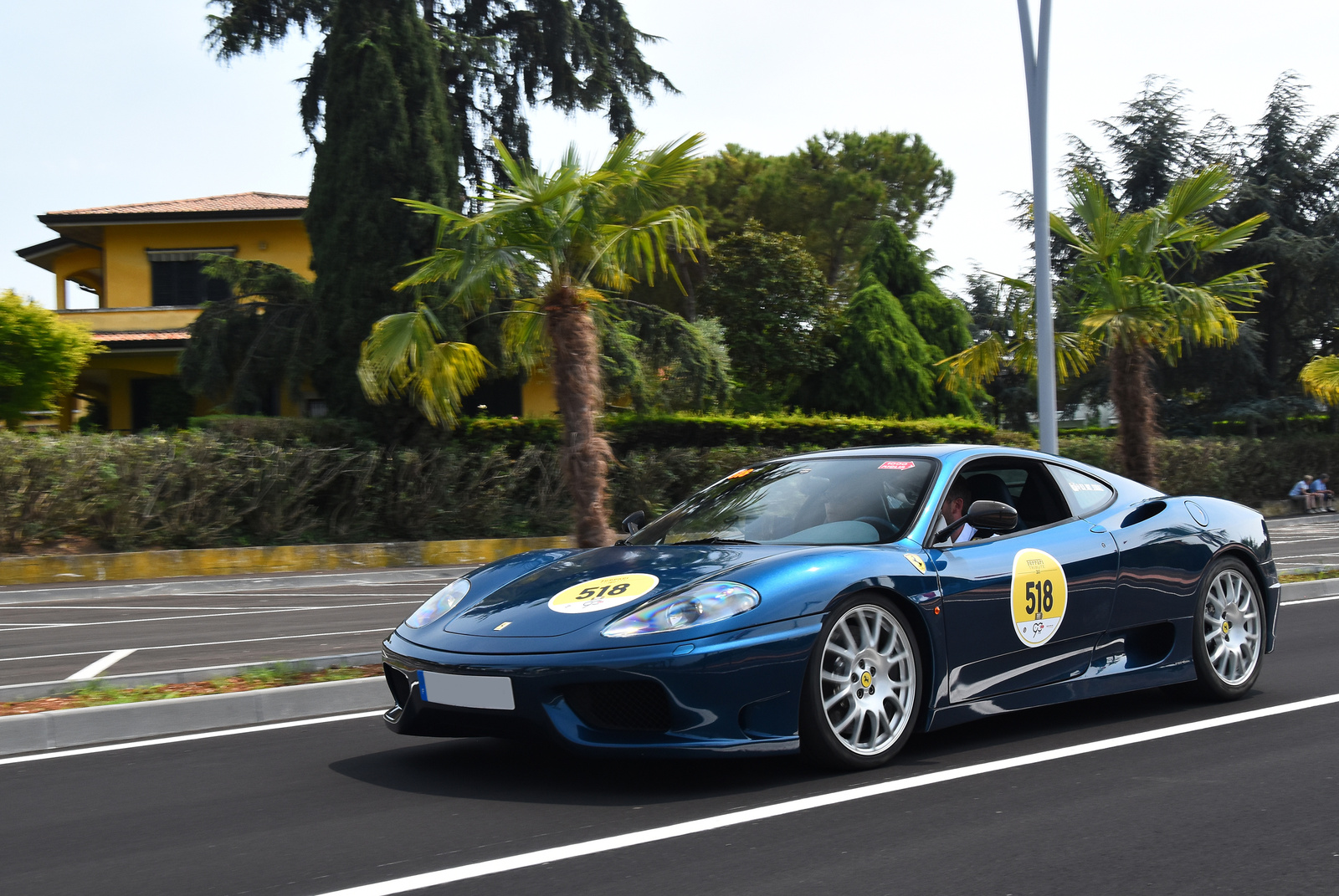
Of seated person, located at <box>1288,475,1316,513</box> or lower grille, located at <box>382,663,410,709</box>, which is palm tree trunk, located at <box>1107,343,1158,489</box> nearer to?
lower grille, located at <box>382,663,410,709</box>

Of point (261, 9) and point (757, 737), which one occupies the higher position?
point (261, 9)

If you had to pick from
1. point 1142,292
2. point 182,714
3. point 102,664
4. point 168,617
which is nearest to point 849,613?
point 182,714

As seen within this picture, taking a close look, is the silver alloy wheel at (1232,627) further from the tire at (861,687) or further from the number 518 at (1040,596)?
the tire at (861,687)

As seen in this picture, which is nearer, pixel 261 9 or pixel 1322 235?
pixel 261 9

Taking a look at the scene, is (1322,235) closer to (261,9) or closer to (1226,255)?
(1226,255)

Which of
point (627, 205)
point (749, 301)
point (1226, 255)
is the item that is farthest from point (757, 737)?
point (1226, 255)

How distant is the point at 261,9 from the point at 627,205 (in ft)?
59.5

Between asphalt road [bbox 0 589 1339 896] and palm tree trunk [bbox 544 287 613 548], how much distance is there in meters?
4.35

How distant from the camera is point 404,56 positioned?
72.6 ft

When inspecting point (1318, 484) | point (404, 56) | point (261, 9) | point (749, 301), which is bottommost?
point (1318, 484)

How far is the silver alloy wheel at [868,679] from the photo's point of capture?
459cm

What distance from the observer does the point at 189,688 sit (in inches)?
263

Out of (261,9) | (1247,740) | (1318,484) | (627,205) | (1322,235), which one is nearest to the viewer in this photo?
(1247,740)

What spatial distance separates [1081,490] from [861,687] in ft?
6.59
